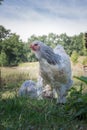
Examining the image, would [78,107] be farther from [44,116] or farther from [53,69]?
[53,69]

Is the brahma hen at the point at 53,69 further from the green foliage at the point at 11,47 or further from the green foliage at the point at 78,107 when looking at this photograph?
the green foliage at the point at 11,47

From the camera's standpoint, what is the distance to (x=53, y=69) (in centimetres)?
473

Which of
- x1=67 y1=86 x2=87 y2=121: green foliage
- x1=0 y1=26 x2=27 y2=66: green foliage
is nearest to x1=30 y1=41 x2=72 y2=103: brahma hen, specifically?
x1=67 y1=86 x2=87 y2=121: green foliage

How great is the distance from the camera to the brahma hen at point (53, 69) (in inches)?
186

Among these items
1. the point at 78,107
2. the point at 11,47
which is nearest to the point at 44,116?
the point at 78,107

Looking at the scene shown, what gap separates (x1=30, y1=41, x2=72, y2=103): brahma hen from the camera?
4.73 metres

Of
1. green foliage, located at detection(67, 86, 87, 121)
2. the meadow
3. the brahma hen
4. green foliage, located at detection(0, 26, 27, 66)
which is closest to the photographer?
the meadow

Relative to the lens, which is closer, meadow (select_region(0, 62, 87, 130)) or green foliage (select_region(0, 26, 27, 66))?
meadow (select_region(0, 62, 87, 130))

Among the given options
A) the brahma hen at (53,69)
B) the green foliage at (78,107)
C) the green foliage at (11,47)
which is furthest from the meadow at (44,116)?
the green foliage at (11,47)

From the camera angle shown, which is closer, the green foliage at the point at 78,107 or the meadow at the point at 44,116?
the meadow at the point at 44,116

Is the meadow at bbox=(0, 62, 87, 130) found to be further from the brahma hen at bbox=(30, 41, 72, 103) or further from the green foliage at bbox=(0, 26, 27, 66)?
the green foliage at bbox=(0, 26, 27, 66)

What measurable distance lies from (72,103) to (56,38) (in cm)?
8252

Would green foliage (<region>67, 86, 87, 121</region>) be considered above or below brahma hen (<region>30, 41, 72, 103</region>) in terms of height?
below

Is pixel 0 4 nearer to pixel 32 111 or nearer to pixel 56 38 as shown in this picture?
pixel 32 111
